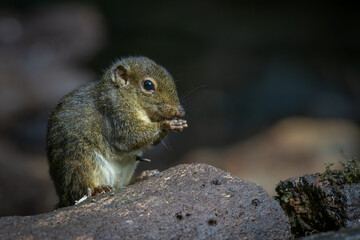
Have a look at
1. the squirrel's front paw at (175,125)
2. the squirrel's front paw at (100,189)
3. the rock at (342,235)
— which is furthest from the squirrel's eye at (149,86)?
the rock at (342,235)

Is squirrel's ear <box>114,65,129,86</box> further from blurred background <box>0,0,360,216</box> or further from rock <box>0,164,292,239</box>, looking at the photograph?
→ blurred background <box>0,0,360,216</box>

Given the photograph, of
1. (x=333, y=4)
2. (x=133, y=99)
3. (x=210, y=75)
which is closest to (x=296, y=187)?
(x=133, y=99)

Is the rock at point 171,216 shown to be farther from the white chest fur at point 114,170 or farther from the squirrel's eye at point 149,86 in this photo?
the squirrel's eye at point 149,86

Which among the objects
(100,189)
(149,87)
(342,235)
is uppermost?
(149,87)

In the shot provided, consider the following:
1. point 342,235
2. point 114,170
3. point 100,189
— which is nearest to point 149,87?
point 114,170

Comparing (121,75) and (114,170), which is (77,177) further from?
(121,75)

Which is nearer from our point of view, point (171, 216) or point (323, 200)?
point (171, 216)

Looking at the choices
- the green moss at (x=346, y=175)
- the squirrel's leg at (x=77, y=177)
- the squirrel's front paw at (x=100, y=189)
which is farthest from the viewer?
the squirrel's leg at (x=77, y=177)

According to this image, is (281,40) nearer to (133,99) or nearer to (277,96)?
(277,96)
